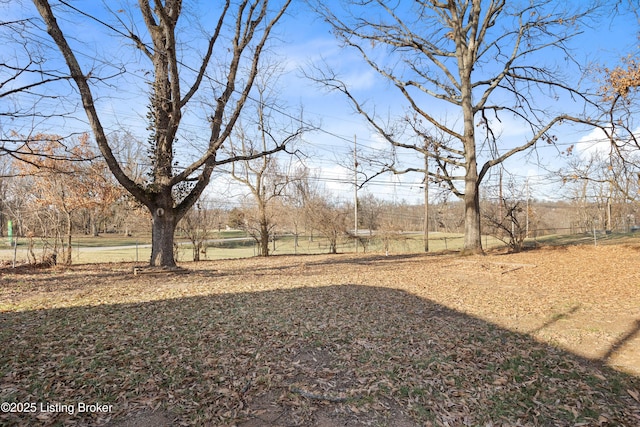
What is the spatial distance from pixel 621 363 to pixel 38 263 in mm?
14914

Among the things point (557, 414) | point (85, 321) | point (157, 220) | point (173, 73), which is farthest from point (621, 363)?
point (173, 73)

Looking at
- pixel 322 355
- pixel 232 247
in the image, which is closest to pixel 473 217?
pixel 322 355

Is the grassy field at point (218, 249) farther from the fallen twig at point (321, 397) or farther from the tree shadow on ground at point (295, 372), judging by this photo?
the fallen twig at point (321, 397)

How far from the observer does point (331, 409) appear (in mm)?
2828

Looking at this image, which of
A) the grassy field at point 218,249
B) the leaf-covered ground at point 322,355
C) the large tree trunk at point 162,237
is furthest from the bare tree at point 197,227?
the leaf-covered ground at point 322,355

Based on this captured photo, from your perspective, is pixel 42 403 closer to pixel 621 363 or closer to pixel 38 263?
pixel 621 363

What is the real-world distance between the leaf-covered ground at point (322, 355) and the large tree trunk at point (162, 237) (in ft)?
6.42

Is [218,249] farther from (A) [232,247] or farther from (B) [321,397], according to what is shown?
(B) [321,397]

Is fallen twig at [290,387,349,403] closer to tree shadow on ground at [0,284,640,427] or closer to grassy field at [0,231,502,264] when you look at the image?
tree shadow on ground at [0,284,640,427]

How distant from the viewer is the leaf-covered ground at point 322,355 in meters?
2.79

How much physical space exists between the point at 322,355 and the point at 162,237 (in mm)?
6877

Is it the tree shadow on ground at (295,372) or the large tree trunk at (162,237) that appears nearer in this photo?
the tree shadow on ground at (295,372)

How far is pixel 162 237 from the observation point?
30.0 ft

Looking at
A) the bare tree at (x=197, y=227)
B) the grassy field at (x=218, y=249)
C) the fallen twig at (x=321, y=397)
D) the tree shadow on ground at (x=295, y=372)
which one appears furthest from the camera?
the grassy field at (x=218, y=249)
